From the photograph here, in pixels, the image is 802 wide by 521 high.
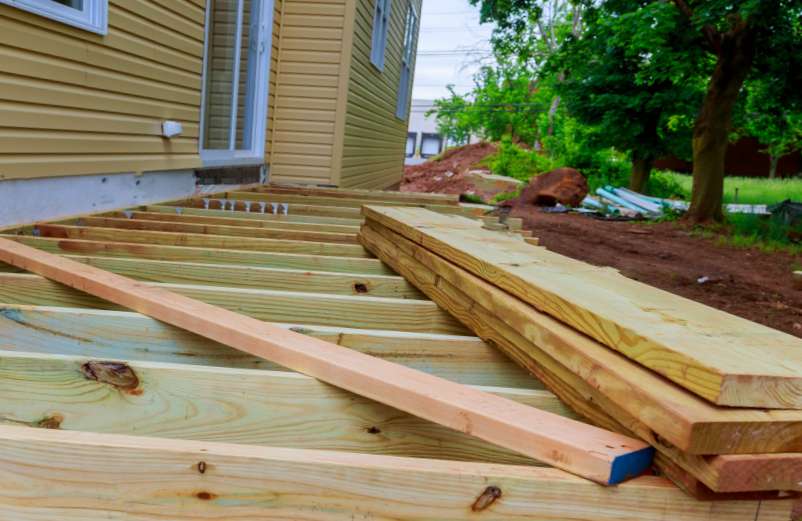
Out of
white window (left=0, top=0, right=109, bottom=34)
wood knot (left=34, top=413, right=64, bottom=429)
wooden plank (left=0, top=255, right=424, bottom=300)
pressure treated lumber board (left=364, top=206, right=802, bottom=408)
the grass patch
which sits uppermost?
white window (left=0, top=0, right=109, bottom=34)

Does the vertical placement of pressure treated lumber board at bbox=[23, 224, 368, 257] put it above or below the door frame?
below

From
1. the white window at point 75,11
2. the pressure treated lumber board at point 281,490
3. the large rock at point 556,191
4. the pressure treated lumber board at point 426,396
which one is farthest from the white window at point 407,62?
the pressure treated lumber board at point 281,490

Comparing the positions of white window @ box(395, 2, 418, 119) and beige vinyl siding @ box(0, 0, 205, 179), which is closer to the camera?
beige vinyl siding @ box(0, 0, 205, 179)

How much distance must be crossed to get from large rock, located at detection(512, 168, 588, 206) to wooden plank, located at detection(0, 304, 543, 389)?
52.5 ft

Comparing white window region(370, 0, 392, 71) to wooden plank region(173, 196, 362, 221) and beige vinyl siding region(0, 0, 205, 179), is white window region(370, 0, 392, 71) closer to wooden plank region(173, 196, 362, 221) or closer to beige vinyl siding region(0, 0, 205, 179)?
beige vinyl siding region(0, 0, 205, 179)

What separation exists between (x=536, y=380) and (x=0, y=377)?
1.51 meters

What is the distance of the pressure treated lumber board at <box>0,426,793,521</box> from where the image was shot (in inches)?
48.1

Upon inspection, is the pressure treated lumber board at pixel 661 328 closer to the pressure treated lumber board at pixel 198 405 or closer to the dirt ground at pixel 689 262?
the pressure treated lumber board at pixel 198 405

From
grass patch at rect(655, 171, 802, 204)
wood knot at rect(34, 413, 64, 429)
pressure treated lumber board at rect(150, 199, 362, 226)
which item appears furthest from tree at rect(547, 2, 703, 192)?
wood knot at rect(34, 413, 64, 429)

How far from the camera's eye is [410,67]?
702 inches

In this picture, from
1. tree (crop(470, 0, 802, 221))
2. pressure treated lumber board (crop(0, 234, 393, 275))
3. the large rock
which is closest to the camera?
pressure treated lumber board (crop(0, 234, 393, 275))

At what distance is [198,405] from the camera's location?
1643 millimetres

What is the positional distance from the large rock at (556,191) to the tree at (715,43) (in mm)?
3995

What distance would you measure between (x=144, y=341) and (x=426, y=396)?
3.45 ft
